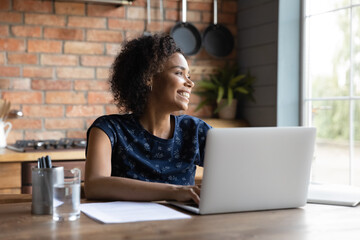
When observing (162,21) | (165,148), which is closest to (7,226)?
(165,148)

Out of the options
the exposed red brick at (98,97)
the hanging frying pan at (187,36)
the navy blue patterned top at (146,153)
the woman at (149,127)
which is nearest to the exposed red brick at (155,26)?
the hanging frying pan at (187,36)

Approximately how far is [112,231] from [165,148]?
2.89 feet

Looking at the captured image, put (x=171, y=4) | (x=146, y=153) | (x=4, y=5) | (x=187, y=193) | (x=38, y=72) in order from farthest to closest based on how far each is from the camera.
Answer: (x=171, y=4), (x=38, y=72), (x=4, y=5), (x=146, y=153), (x=187, y=193)

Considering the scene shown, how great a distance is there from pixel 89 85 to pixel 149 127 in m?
1.55

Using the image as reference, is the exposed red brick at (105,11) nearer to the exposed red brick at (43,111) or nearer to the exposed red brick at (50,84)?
the exposed red brick at (50,84)

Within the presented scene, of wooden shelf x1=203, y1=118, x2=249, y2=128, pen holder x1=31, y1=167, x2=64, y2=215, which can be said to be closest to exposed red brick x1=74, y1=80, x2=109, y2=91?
wooden shelf x1=203, y1=118, x2=249, y2=128

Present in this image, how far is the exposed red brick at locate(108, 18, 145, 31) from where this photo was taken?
3695 mm

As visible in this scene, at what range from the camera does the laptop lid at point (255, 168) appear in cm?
143

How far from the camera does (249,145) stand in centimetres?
146

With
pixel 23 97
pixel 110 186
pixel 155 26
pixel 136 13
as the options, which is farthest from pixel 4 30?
pixel 110 186

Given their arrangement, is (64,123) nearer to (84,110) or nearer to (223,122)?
(84,110)

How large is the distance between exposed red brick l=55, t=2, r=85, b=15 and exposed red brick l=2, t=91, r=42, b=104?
60 centimetres

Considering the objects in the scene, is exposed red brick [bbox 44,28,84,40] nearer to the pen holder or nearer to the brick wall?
the brick wall

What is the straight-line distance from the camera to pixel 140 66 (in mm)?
2250
